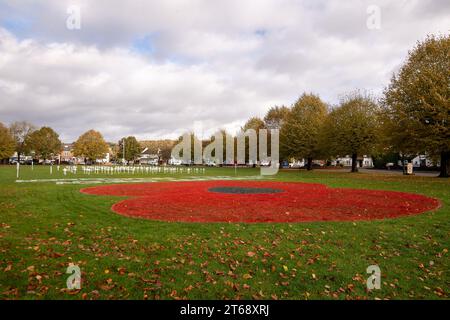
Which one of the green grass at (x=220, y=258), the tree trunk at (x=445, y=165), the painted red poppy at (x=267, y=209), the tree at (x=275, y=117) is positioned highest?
the tree at (x=275, y=117)

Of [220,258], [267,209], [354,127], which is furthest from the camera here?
[354,127]

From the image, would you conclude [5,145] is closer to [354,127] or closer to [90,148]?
[90,148]

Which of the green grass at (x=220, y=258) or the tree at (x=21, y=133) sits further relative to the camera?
the tree at (x=21, y=133)

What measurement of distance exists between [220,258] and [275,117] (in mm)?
59607

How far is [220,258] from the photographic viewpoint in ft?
22.4

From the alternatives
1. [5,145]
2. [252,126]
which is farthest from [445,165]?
[5,145]

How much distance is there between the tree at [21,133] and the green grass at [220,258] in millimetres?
95700

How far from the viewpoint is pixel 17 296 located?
4926mm

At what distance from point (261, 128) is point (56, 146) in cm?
6576

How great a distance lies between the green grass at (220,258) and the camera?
17.5ft

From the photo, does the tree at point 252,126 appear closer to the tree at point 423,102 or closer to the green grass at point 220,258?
the tree at point 423,102

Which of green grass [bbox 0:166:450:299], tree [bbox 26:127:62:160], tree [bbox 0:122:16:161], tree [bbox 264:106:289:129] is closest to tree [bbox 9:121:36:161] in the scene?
tree [bbox 26:127:62:160]

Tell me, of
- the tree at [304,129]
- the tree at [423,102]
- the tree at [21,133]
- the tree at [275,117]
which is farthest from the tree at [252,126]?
the tree at [21,133]

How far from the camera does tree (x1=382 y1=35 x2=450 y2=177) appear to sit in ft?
88.1
